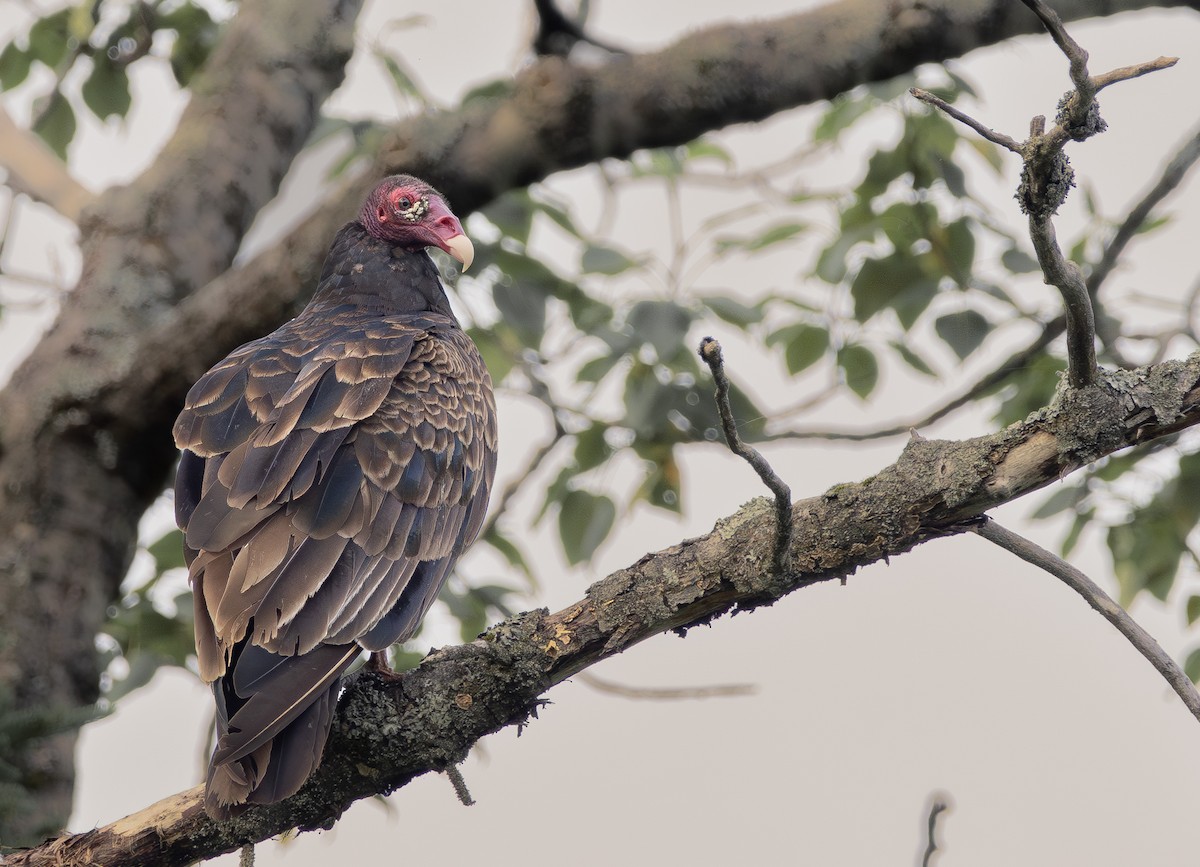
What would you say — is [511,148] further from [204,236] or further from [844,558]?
[844,558]

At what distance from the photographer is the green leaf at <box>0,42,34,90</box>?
5355 millimetres

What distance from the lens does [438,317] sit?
157 inches

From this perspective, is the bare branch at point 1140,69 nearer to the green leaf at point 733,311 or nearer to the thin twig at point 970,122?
the thin twig at point 970,122

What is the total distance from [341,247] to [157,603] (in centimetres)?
157

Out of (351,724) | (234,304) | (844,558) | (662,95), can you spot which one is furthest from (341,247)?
(844,558)

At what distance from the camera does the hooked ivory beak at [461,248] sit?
3994mm

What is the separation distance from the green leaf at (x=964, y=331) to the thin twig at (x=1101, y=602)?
216 centimetres

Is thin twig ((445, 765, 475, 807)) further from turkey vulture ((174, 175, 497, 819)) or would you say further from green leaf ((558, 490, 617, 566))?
green leaf ((558, 490, 617, 566))

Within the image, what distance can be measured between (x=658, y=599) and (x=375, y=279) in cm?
201

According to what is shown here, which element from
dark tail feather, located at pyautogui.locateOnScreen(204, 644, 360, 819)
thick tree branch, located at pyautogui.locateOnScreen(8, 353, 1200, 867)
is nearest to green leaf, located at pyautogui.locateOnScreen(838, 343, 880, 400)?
thick tree branch, located at pyautogui.locateOnScreen(8, 353, 1200, 867)

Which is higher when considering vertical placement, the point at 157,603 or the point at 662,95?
the point at 662,95

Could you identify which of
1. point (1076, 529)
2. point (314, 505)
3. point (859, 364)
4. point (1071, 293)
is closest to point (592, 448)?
point (859, 364)

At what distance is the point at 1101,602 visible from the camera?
2.24 metres

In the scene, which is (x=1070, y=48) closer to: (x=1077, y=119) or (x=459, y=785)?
(x=1077, y=119)
